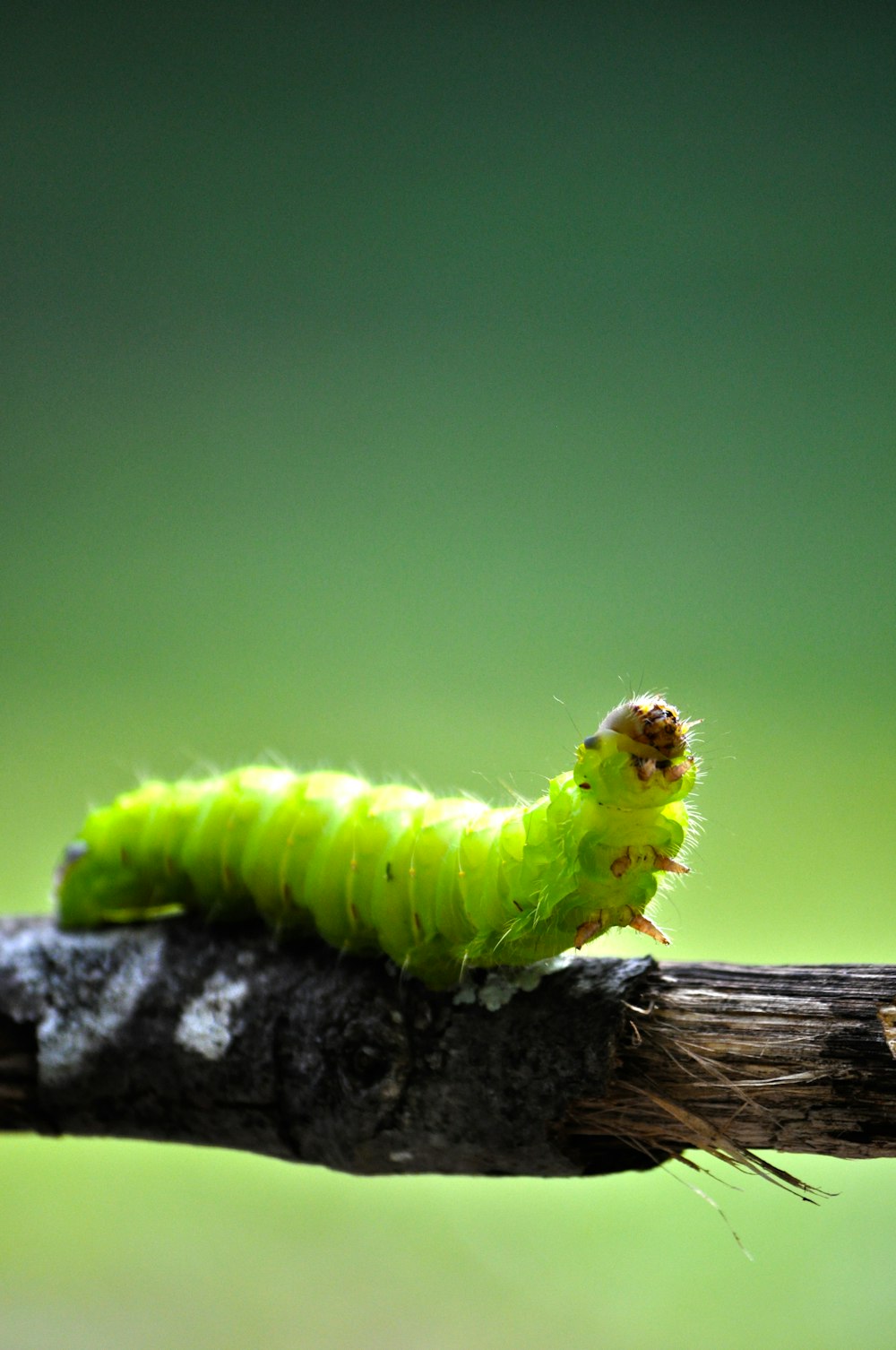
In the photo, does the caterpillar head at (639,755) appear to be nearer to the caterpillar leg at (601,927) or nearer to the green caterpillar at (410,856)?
the green caterpillar at (410,856)

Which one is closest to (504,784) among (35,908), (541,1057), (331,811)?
(331,811)

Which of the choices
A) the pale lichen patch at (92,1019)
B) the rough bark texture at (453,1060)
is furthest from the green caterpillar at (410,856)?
the pale lichen patch at (92,1019)

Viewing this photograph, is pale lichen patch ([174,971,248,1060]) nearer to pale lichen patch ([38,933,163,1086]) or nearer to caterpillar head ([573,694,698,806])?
pale lichen patch ([38,933,163,1086])

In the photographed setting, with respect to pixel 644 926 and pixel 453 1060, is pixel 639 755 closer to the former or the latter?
pixel 644 926

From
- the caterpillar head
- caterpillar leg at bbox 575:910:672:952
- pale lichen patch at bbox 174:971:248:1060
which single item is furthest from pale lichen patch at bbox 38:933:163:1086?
the caterpillar head

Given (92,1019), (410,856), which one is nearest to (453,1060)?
(410,856)

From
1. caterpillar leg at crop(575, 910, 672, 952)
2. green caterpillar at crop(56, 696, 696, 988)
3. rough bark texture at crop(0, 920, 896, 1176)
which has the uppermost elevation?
green caterpillar at crop(56, 696, 696, 988)
